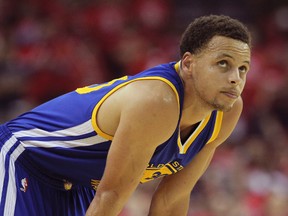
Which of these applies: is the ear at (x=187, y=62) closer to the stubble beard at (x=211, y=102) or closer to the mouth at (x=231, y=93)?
the stubble beard at (x=211, y=102)

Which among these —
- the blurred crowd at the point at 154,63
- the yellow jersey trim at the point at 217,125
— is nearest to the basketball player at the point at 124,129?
the yellow jersey trim at the point at 217,125

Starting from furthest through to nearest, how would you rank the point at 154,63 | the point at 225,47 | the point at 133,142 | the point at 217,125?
the point at 154,63 → the point at 217,125 → the point at 225,47 → the point at 133,142

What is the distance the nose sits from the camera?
3.29m

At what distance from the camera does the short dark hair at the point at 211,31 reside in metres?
3.31

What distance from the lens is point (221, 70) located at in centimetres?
330

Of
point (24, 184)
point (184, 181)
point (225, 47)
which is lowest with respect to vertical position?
point (24, 184)

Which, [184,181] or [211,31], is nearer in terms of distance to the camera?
[211,31]

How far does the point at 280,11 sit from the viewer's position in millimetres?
9750

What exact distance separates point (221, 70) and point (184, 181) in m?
0.84

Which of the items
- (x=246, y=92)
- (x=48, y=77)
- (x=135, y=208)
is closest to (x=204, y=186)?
(x=135, y=208)

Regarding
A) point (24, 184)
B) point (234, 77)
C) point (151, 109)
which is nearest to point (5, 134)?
point (24, 184)

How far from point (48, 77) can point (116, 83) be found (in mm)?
4493

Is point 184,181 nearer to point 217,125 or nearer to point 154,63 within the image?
point 217,125

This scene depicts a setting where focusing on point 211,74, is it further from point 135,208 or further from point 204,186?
point 204,186
